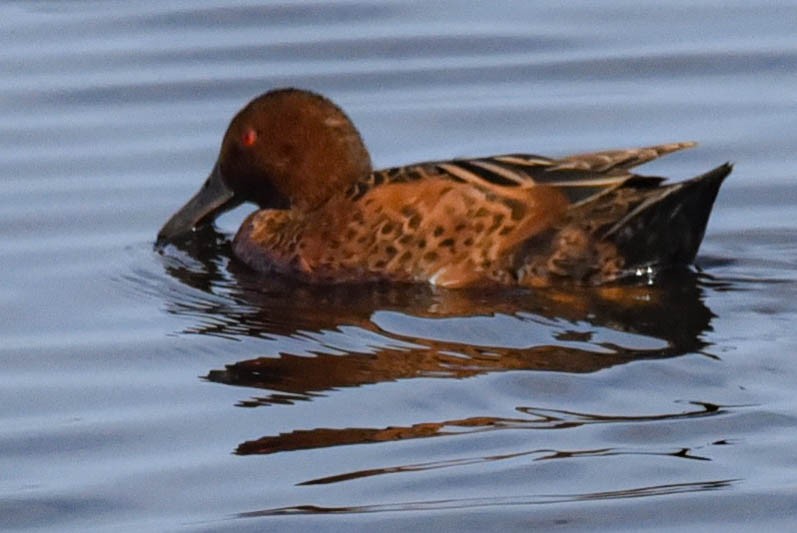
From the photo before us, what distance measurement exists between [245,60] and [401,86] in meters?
1.11

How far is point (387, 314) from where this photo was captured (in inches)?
336

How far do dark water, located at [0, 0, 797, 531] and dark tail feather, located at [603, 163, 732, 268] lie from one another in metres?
0.15

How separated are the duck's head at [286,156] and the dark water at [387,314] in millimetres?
309

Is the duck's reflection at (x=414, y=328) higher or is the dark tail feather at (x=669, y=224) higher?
the dark tail feather at (x=669, y=224)

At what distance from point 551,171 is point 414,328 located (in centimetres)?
104

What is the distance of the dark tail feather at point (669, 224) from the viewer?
8797 millimetres

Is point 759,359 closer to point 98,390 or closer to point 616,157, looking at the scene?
point 616,157

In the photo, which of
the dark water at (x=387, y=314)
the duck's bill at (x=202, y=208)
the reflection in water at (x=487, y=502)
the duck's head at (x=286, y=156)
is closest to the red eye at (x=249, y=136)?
the duck's head at (x=286, y=156)

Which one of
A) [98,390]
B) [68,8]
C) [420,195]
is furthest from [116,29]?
[98,390]

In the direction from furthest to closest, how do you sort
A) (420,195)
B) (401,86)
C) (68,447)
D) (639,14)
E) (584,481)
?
1. (639,14)
2. (401,86)
3. (420,195)
4. (68,447)
5. (584,481)

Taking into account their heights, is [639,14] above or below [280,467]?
above

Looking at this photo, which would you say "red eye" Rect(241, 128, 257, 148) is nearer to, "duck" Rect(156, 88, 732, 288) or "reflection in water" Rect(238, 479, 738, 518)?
"duck" Rect(156, 88, 732, 288)

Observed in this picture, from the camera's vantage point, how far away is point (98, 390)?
757 centimetres

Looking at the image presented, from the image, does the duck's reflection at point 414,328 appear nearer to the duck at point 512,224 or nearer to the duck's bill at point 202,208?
the duck at point 512,224
